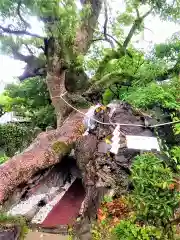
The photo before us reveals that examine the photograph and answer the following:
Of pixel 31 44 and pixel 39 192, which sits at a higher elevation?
pixel 31 44

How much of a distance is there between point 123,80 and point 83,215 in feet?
14.7

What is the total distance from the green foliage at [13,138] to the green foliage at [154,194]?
804 cm

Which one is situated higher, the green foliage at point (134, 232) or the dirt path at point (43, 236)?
the green foliage at point (134, 232)

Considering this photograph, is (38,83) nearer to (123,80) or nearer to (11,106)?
(11,106)

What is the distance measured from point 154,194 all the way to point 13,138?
8.66 meters

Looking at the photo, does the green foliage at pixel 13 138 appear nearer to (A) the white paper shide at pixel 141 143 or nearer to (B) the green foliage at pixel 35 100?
(B) the green foliage at pixel 35 100

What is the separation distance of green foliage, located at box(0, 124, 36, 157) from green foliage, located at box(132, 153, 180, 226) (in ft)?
26.4

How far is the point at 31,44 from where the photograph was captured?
7.67 m

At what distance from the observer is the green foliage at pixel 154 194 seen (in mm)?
2777

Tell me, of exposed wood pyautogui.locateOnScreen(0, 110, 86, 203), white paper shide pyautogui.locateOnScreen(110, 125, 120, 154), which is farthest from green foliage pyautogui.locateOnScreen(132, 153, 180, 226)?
exposed wood pyautogui.locateOnScreen(0, 110, 86, 203)

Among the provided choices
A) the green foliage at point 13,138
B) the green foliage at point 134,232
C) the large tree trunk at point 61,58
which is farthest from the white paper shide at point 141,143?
the green foliage at point 13,138

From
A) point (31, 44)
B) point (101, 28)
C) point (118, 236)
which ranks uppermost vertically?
point (101, 28)

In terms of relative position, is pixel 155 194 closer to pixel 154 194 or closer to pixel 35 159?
pixel 154 194

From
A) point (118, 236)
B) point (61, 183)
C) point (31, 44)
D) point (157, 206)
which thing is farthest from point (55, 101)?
point (157, 206)
